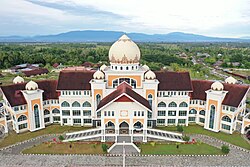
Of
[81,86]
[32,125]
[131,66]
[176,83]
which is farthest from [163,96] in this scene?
[32,125]

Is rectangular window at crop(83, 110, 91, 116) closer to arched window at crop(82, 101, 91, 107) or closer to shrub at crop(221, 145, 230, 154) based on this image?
arched window at crop(82, 101, 91, 107)

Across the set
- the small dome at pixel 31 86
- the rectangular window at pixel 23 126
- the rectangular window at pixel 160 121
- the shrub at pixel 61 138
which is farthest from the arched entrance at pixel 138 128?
the rectangular window at pixel 23 126

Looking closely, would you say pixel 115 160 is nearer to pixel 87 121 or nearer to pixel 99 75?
pixel 87 121

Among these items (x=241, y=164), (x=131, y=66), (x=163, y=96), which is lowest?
(x=241, y=164)

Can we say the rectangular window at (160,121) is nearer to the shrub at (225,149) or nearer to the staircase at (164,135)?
the staircase at (164,135)

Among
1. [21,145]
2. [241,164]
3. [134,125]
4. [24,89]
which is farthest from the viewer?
[24,89]

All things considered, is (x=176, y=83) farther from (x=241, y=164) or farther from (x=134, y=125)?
(x=241, y=164)
